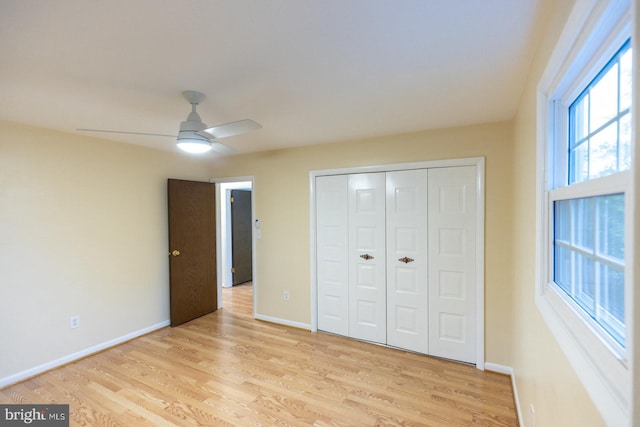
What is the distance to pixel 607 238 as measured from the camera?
813 mm

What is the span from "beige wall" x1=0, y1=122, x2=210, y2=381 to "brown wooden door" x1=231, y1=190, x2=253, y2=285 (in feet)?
6.98

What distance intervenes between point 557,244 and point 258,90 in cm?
186

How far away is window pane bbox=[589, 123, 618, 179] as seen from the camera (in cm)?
81

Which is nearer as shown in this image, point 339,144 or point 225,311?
point 339,144

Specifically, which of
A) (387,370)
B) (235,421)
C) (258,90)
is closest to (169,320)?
(235,421)

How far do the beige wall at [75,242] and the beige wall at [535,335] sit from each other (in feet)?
12.6

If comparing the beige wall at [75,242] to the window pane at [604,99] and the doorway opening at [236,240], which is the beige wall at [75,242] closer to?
the doorway opening at [236,240]

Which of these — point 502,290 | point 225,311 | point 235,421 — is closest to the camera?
point 235,421

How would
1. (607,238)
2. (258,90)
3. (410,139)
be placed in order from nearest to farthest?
(607,238)
(258,90)
(410,139)

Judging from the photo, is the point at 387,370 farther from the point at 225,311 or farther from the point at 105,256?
the point at 105,256

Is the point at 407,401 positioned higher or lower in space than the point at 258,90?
lower

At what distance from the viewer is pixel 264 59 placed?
1570mm

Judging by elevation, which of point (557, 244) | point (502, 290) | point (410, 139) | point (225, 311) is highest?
point (410, 139)

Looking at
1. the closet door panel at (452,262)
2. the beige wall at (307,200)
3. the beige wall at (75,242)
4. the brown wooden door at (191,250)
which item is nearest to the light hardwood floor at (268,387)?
the closet door panel at (452,262)
